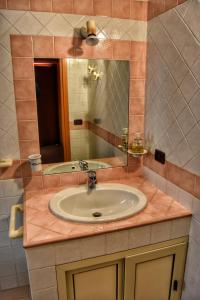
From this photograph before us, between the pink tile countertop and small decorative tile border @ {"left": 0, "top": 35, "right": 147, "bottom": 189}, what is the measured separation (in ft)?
0.66

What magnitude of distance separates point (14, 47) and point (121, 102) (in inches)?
30.2

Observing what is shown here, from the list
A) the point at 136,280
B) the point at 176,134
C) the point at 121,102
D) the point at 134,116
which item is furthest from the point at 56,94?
the point at 136,280

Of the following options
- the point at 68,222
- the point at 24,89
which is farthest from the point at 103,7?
the point at 68,222

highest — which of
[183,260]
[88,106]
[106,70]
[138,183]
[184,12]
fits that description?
[184,12]

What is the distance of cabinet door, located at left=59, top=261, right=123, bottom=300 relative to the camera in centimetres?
115

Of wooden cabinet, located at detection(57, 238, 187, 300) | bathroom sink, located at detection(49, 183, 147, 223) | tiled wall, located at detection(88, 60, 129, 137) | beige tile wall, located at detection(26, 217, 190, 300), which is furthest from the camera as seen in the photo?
tiled wall, located at detection(88, 60, 129, 137)

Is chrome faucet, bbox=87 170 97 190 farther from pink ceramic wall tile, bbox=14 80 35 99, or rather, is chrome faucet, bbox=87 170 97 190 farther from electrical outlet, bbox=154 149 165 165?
pink ceramic wall tile, bbox=14 80 35 99

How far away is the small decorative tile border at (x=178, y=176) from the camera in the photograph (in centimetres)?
120

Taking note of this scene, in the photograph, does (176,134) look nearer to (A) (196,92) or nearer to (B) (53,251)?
(A) (196,92)

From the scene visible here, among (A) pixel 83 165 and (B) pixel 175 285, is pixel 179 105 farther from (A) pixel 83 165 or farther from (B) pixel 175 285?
(B) pixel 175 285

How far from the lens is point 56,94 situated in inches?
57.9

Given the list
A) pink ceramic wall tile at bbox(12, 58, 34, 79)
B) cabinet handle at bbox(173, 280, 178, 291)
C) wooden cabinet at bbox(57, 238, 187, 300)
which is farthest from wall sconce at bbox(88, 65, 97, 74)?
cabinet handle at bbox(173, 280, 178, 291)

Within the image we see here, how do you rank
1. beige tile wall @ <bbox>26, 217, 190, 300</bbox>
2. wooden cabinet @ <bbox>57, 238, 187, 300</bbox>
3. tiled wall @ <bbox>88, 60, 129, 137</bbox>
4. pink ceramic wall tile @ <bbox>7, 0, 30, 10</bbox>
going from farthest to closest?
tiled wall @ <bbox>88, 60, 129, 137</bbox> → pink ceramic wall tile @ <bbox>7, 0, 30, 10</bbox> → wooden cabinet @ <bbox>57, 238, 187, 300</bbox> → beige tile wall @ <bbox>26, 217, 190, 300</bbox>

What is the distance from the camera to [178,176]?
133cm
